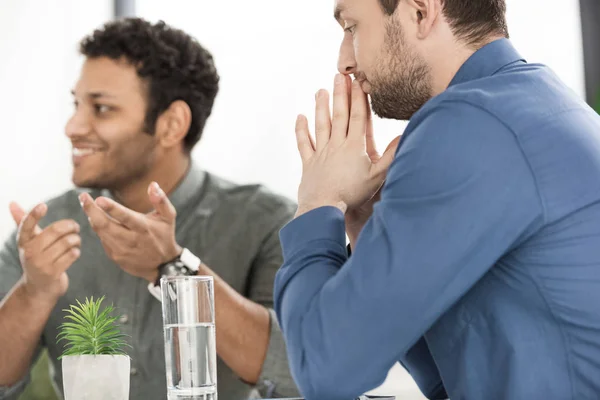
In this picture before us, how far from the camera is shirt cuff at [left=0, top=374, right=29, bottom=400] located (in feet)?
6.98

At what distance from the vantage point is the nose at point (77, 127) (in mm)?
2230

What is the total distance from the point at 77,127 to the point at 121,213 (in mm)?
266

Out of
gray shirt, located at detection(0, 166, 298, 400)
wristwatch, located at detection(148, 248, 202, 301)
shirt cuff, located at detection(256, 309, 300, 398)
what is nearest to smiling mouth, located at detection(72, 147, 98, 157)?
gray shirt, located at detection(0, 166, 298, 400)

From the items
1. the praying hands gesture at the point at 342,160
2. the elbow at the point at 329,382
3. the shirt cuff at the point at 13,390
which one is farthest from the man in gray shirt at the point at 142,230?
the elbow at the point at 329,382

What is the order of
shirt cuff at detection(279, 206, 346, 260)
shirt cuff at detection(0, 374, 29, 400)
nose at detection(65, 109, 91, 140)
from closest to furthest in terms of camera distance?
1. shirt cuff at detection(279, 206, 346, 260)
2. shirt cuff at detection(0, 374, 29, 400)
3. nose at detection(65, 109, 91, 140)

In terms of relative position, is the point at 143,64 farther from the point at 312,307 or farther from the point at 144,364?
the point at 312,307

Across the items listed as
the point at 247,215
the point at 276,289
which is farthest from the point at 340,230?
the point at 247,215

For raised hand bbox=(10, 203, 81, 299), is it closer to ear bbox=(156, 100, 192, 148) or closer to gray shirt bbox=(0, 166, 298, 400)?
gray shirt bbox=(0, 166, 298, 400)

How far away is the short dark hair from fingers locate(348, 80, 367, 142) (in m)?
0.15

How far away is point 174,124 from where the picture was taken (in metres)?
2.27

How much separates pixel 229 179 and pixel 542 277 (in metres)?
1.41

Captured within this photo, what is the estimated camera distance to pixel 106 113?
2.25 metres

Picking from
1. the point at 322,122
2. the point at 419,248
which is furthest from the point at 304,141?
the point at 419,248

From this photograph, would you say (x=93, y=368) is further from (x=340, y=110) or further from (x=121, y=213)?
(x=121, y=213)
